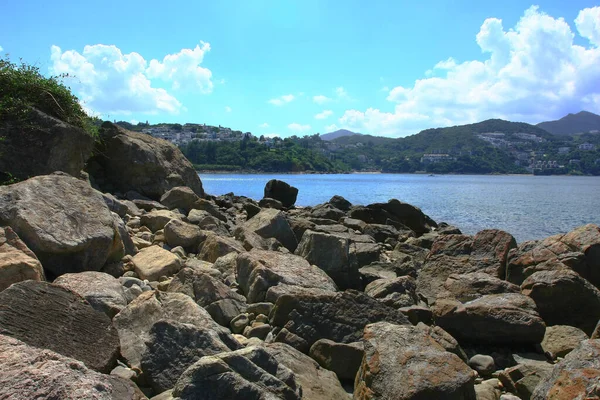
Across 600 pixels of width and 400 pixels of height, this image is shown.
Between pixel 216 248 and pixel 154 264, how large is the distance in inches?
64.0

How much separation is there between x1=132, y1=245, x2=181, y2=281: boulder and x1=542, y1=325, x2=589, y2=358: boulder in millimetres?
5330

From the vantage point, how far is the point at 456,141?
17412 cm

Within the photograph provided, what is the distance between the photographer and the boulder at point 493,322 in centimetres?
685

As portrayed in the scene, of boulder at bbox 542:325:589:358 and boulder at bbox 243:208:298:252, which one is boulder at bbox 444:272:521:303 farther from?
boulder at bbox 243:208:298:252

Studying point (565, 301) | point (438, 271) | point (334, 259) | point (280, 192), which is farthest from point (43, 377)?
point (280, 192)

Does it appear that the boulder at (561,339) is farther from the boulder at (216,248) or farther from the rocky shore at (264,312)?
the boulder at (216,248)

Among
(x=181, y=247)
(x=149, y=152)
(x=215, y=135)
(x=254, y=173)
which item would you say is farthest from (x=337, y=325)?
(x=215, y=135)

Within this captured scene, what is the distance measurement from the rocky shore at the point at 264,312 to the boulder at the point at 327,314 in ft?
0.06

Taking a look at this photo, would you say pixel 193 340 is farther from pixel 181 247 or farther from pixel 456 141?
pixel 456 141

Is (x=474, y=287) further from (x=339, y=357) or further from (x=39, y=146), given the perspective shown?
(x=39, y=146)

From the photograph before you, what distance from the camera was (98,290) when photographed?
5.70 m

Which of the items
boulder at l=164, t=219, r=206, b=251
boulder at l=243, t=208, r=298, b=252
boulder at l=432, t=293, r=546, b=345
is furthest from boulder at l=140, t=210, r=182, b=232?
boulder at l=432, t=293, r=546, b=345

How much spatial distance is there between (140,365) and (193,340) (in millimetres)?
518

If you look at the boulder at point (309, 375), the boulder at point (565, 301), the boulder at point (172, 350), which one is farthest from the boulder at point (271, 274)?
the boulder at point (565, 301)
